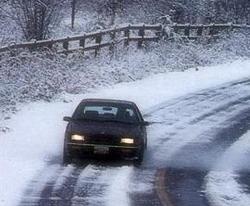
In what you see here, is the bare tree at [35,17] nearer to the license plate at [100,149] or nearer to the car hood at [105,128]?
the car hood at [105,128]

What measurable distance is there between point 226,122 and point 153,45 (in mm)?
10848

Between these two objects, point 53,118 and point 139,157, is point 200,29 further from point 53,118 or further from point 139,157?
point 139,157

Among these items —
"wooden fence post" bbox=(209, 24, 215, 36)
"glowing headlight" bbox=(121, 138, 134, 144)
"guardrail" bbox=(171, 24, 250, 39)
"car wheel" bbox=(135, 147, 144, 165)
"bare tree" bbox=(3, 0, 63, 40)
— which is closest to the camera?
"glowing headlight" bbox=(121, 138, 134, 144)

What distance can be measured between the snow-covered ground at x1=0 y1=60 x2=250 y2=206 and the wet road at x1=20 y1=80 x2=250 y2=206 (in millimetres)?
197

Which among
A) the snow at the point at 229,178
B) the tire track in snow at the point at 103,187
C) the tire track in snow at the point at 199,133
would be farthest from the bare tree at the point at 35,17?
the tire track in snow at the point at 103,187

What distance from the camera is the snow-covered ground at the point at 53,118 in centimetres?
1331

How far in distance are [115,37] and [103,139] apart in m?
16.0

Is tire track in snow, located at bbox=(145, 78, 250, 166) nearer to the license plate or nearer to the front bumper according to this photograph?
the front bumper

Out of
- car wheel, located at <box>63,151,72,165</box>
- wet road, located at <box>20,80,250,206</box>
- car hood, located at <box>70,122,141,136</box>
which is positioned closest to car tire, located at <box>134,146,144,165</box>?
wet road, located at <box>20,80,250,206</box>

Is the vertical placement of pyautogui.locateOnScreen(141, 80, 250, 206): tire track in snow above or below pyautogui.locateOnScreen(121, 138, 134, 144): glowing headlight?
Answer: below

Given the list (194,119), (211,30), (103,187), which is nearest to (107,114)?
(103,187)

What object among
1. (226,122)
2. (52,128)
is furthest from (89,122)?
(226,122)

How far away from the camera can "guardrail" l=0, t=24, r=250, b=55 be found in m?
24.7

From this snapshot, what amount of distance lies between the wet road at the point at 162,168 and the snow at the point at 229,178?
6.2 inches
